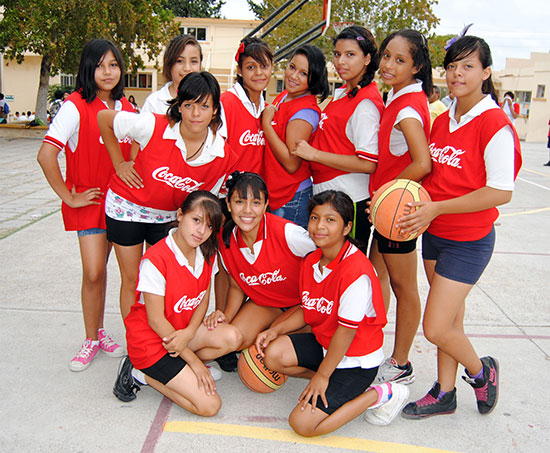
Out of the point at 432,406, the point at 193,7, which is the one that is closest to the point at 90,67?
the point at 432,406

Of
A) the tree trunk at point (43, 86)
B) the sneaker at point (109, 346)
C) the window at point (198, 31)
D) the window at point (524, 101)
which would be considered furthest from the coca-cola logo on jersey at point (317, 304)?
→ the window at point (524, 101)

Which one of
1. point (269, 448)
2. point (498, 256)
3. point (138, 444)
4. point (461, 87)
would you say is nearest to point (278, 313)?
point (269, 448)

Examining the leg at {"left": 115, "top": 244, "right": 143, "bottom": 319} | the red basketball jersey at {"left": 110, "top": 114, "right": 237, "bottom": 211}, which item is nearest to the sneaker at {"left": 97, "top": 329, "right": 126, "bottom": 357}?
the leg at {"left": 115, "top": 244, "right": 143, "bottom": 319}

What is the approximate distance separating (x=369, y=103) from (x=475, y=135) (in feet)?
2.09

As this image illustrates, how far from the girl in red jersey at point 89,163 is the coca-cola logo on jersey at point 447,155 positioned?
70.8 inches

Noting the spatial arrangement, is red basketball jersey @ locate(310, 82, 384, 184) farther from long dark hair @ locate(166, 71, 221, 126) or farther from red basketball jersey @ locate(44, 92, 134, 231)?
red basketball jersey @ locate(44, 92, 134, 231)

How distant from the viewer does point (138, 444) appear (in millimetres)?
2387

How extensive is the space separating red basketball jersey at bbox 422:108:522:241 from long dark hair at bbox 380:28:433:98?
0.79ft

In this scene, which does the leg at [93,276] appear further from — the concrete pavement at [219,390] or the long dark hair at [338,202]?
the long dark hair at [338,202]

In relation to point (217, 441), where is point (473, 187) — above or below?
above

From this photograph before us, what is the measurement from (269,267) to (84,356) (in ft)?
4.08

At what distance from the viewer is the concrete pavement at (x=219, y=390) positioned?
2449 mm

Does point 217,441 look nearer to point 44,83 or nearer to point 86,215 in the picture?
point 86,215

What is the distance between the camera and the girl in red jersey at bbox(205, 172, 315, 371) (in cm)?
282
